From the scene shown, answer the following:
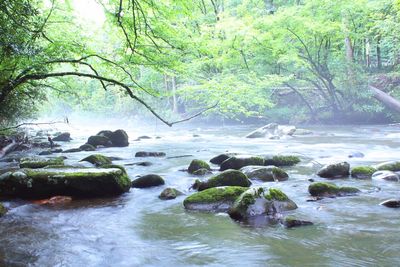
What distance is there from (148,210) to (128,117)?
37.7 metres

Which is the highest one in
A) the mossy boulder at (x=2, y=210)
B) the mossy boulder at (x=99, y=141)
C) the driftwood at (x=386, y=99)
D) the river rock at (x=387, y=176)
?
the driftwood at (x=386, y=99)

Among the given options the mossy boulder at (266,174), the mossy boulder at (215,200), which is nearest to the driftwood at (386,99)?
Result: the mossy boulder at (266,174)

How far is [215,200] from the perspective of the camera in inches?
230

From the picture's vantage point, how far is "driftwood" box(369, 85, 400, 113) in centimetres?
2072

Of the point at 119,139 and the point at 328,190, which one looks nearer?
the point at 328,190

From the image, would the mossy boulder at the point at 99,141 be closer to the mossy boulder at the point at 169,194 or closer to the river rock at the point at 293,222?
the mossy boulder at the point at 169,194

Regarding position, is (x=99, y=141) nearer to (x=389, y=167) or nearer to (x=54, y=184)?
(x=54, y=184)

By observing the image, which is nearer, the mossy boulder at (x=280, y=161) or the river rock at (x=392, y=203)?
the river rock at (x=392, y=203)

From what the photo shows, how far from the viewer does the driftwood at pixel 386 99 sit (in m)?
20.7

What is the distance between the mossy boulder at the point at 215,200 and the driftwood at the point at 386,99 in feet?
59.4

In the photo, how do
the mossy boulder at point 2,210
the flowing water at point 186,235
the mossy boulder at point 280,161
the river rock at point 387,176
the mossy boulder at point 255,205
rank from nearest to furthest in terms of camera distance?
the flowing water at point 186,235 < the mossy boulder at point 255,205 < the mossy boulder at point 2,210 < the river rock at point 387,176 < the mossy boulder at point 280,161

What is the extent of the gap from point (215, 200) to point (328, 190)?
2.24 metres

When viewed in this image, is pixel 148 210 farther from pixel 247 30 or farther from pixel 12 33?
pixel 247 30

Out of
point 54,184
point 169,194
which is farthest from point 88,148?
point 169,194
